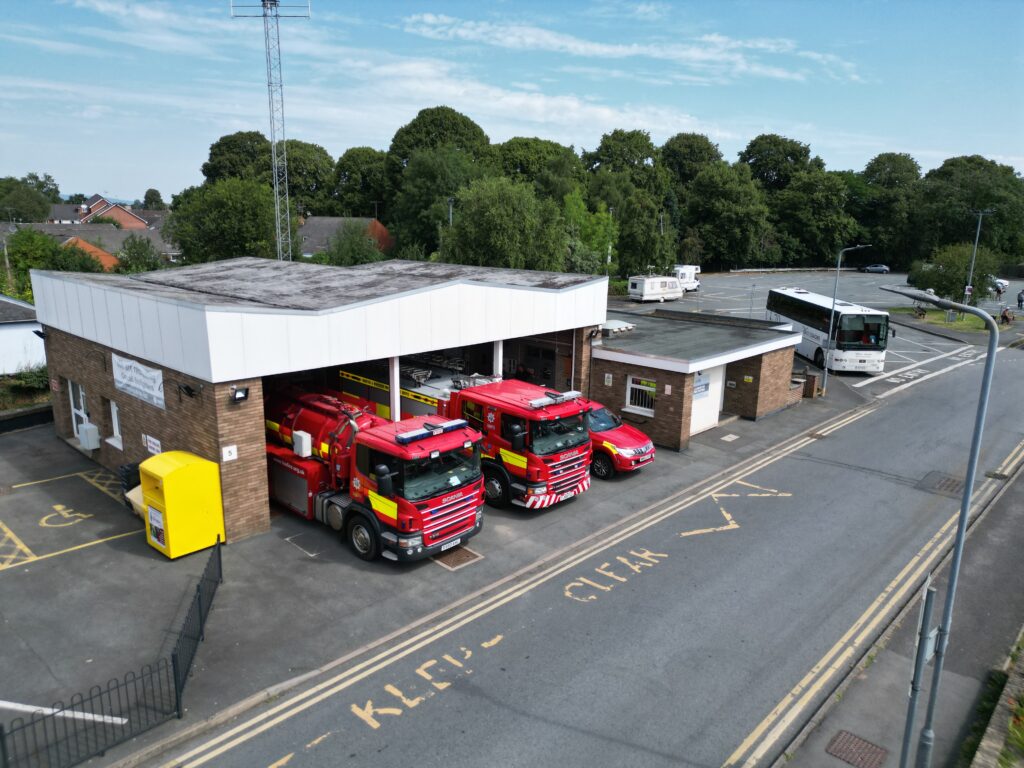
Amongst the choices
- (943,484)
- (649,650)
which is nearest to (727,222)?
(943,484)

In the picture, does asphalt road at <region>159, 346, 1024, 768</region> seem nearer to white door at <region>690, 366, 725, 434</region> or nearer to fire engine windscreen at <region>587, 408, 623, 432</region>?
fire engine windscreen at <region>587, 408, 623, 432</region>

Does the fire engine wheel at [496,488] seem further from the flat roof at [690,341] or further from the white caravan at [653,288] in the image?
the white caravan at [653,288]

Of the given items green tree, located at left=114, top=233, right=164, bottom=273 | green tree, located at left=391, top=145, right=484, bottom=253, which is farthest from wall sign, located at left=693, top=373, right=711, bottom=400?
green tree, located at left=391, top=145, right=484, bottom=253

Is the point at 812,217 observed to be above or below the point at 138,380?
above

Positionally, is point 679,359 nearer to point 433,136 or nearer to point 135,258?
point 135,258

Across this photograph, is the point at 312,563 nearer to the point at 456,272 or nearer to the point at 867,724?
the point at 867,724

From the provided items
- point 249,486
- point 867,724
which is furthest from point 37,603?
point 867,724
